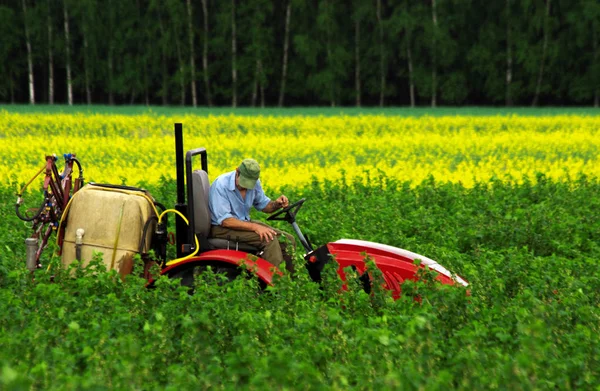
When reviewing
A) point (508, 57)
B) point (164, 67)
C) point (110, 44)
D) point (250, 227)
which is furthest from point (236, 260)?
point (110, 44)

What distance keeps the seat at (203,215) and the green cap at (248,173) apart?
0.29 meters

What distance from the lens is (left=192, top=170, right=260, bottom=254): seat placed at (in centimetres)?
700

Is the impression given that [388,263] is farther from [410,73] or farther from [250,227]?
[410,73]

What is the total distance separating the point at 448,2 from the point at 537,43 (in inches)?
199

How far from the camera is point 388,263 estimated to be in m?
7.01

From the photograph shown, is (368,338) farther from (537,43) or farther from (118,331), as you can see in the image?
(537,43)

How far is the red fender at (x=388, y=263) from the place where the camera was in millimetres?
6969

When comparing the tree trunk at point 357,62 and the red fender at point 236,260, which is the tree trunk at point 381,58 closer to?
the tree trunk at point 357,62

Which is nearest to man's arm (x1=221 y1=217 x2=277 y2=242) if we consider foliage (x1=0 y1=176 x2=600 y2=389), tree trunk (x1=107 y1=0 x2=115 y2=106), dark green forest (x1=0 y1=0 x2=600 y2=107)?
foliage (x1=0 y1=176 x2=600 y2=389)

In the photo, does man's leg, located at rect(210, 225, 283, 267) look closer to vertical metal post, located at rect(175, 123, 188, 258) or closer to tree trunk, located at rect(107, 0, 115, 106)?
vertical metal post, located at rect(175, 123, 188, 258)

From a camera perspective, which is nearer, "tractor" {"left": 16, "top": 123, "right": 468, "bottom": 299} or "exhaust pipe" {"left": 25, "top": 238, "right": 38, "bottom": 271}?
"tractor" {"left": 16, "top": 123, "right": 468, "bottom": 299}

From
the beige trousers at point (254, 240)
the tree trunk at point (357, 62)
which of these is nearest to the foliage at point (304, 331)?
the beige trousers at point (254, 240)

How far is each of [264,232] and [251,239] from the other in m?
0.18

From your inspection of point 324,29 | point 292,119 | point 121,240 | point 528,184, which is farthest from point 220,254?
point 324,29
